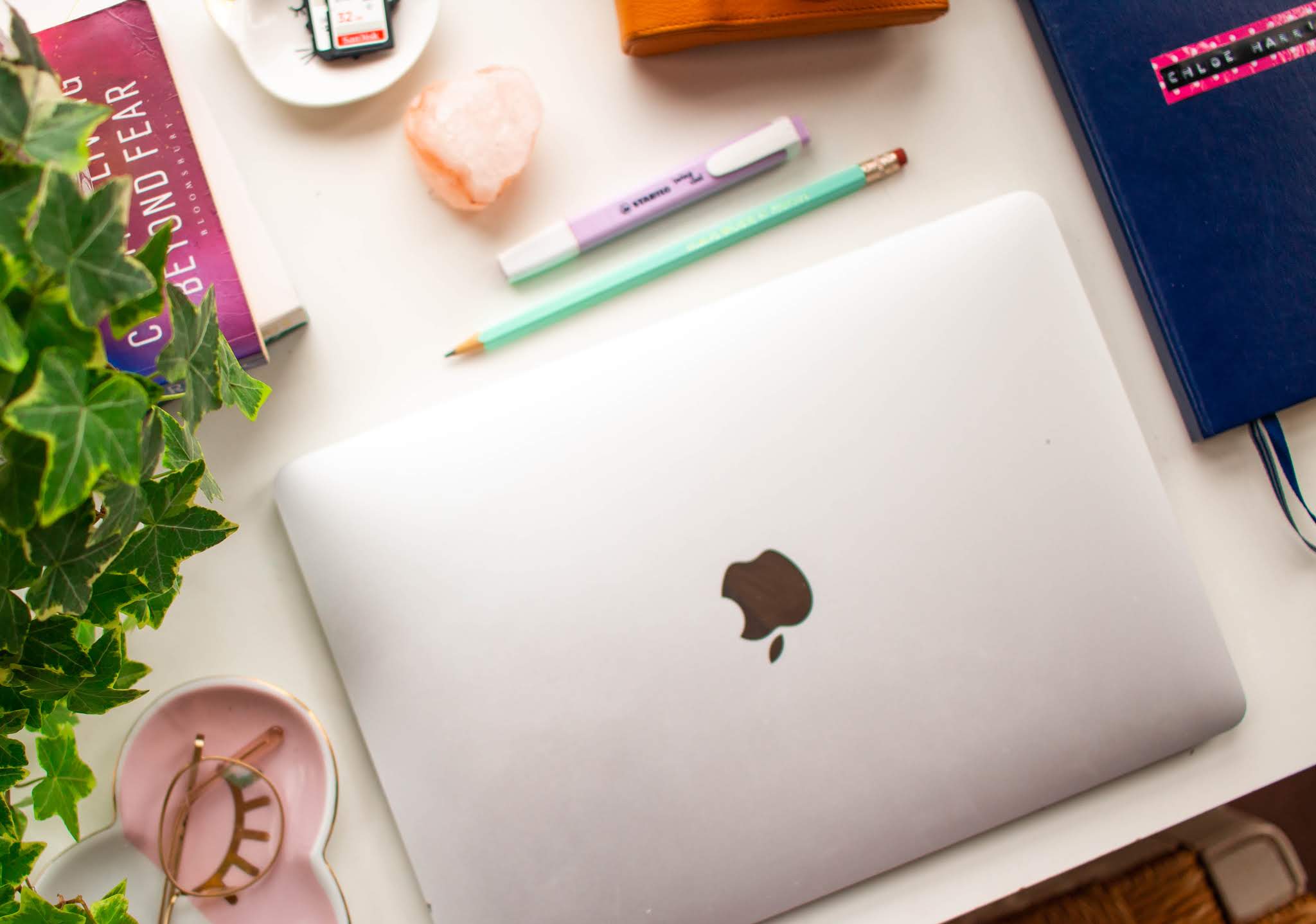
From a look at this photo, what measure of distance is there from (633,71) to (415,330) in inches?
10.8

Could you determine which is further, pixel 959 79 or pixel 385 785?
pixel 959 79

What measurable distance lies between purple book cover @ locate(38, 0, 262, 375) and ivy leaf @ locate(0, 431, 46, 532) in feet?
0.86

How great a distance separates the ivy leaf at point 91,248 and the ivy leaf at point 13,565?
14 centimetres

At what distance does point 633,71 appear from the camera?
0.75 metres

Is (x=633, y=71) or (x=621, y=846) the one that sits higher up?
(x=633, y=71)

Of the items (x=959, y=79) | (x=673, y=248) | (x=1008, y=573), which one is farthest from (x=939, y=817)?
(x=959, y=79)

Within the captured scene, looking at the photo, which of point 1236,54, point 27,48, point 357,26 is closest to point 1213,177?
point 1236,54

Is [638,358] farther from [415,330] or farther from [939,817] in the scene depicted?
[939,817]

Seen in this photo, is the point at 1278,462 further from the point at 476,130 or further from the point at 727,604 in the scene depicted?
the point at 476,130

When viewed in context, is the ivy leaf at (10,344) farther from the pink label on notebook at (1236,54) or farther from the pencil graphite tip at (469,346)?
the pink label on notebook at (1236,54)

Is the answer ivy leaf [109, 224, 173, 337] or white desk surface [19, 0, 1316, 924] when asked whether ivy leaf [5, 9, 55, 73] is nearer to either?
ivy leaf [109, 224, 173, 337]

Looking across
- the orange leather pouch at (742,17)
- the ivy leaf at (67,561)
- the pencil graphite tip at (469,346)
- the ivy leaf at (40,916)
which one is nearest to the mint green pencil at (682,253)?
the pencil graphite tip at (469,346)

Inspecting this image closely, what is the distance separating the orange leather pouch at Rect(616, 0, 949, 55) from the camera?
2.25 feet

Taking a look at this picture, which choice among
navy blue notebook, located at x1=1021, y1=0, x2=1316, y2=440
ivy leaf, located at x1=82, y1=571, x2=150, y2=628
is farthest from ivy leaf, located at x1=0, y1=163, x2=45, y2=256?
navy blue notebook, located at x1=1021, y1=0, x2=1316, y2=440
